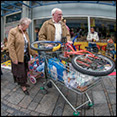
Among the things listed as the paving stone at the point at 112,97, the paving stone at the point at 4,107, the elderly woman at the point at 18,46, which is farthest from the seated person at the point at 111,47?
the paving stone at the point at 4,107

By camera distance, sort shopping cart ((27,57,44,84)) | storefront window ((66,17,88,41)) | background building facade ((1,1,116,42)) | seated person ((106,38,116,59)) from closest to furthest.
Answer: shopping cart ((27,57,44,84)) → seated person ((106,38,116,59)) → background building facade ((1,1,116,42)) → storefront window ((66,17,88,41))

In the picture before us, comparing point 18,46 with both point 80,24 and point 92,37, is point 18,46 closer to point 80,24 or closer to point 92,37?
point 92,37

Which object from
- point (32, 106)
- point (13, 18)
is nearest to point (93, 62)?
point (32, 106)

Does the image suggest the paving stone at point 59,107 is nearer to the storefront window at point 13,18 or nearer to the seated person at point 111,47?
the seated person at point 111,47

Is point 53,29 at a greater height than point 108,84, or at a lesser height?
greater

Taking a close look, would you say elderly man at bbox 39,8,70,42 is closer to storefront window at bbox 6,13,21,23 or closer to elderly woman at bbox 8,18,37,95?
elderly woman at bbox 8,18,37,95

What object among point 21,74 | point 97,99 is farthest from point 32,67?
point 97,99

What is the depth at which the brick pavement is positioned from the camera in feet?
7.88

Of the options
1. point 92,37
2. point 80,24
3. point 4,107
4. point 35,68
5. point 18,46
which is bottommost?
point 4,107

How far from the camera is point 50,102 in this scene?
269cm

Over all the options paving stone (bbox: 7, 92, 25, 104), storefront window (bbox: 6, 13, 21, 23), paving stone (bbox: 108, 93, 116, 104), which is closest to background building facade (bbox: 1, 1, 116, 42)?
storefront window (bbox: 6, 13, 21, 23)

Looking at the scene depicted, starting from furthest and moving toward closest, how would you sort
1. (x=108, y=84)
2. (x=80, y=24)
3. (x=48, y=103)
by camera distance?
(x=80, y=24), (x=108, y=84), (x=48, y=103)

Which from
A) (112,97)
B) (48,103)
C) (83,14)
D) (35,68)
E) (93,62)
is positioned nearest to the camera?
(93,62)

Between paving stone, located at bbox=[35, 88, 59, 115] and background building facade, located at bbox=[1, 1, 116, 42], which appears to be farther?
background building facade, located at bbox=[1, 1, 116, 42]
